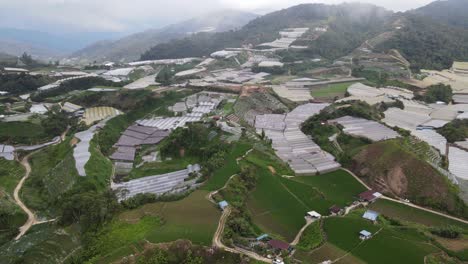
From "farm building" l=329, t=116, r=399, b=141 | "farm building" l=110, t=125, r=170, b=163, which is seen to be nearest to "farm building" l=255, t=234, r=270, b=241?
"farm building" l=329, t=116, r=399, b=141

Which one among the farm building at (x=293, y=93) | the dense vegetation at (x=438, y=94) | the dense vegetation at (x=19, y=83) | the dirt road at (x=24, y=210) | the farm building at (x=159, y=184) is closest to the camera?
the dirt road at (x=24, y=210)

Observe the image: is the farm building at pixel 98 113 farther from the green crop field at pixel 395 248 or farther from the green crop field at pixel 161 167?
the green crop field at pixel 395 248

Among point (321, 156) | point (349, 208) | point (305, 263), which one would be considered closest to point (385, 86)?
point (321, 156)

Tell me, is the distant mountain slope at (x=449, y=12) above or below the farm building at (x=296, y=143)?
above

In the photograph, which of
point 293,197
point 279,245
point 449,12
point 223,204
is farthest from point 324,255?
point 449,12

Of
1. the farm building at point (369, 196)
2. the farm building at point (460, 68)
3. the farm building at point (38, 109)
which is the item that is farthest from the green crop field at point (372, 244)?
the farm building at point (460, 68)

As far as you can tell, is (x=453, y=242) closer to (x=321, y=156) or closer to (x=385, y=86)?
(x=321, y=156)
